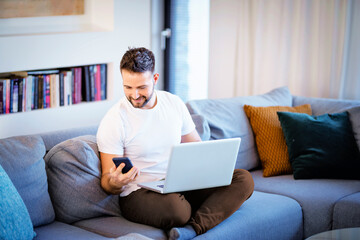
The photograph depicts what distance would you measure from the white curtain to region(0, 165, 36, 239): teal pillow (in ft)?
8.37

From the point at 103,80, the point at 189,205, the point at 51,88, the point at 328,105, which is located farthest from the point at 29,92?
the point at 328,105

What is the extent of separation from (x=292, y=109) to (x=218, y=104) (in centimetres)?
49

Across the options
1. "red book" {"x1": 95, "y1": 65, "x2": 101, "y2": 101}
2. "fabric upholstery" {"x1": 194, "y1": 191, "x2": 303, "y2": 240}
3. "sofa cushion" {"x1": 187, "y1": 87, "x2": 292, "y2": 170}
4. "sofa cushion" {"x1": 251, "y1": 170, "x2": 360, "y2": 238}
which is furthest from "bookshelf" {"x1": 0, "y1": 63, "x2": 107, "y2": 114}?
"fabric upholstery" {"x1": 194, "y1": 191, "x2": 303, "y2": 240}

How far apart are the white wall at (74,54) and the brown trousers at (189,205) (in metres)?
1.41

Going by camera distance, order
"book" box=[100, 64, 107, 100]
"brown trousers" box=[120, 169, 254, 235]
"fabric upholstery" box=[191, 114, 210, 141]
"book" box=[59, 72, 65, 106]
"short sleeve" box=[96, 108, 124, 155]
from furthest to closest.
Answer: "book" box=[100, 64, 107, 100]
"book" box=[59, 72, 65, 106]
"fabric upholstery" box=[191, 114, 210, 141]
"short sleeve" box=[96, 108, 124, 155]
"brown trousers" box=[120, 169, 254, 235]

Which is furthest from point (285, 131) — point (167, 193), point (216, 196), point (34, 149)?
point (34, 149)

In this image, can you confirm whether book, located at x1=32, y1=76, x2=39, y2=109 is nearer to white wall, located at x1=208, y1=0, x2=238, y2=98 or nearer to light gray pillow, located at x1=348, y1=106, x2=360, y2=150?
white wall, located at x1=208, y1=0, x2=238, y2=98

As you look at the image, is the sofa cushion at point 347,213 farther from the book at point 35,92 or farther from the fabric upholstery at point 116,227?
the book at point 35,92

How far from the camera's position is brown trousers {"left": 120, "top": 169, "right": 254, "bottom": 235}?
7.48 feet

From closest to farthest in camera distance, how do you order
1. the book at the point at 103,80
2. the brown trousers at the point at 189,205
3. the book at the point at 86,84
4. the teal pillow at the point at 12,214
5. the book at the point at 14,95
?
the teal pillow at the point at 12,214 < the brown trousers at the point at 189,205 < the book at the point at 14,95 < the book at the point at 86,84 < the book at the point at 103,80

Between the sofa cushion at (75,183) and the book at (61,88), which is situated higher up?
the book at (61,88)

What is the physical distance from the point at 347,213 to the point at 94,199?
1326mm

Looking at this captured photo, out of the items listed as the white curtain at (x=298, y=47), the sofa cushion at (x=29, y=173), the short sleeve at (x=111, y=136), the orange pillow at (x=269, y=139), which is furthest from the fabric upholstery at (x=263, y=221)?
the white curtain at (x=298, y=47)

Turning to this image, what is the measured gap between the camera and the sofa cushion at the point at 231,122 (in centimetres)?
319
